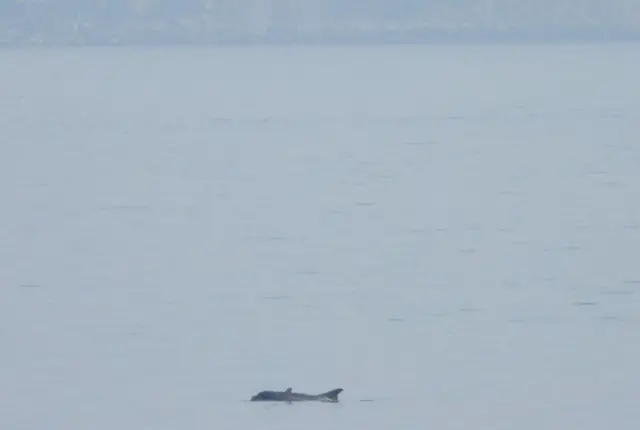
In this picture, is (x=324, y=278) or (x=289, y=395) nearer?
(x=289, y=395)

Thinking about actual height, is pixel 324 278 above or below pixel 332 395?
above

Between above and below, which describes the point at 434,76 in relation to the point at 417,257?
above

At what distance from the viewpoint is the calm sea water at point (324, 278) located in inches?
842

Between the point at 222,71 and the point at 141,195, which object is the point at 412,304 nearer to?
the point at 141,195

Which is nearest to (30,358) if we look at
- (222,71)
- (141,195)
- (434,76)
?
(141,195)

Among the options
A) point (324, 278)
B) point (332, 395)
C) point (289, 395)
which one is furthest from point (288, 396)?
point (324, 278)

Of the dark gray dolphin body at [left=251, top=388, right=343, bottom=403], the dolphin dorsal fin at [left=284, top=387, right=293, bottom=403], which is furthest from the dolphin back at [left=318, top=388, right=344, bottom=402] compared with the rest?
the dolphin dorsal fin at [left=284, top=387, right=293, bottom=403]

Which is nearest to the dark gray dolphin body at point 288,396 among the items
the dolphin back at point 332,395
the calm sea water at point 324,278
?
the dolphin back at point 332,395

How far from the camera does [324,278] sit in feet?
96.9

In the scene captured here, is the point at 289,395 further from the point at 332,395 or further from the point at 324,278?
the point at 324,278

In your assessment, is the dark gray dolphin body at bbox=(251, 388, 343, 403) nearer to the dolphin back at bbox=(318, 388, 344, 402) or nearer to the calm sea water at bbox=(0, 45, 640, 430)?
the dolphin back at bbox=(318, 388, 344, 402)

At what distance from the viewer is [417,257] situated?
105ft

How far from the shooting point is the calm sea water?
70.1ft

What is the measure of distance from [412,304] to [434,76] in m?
106
